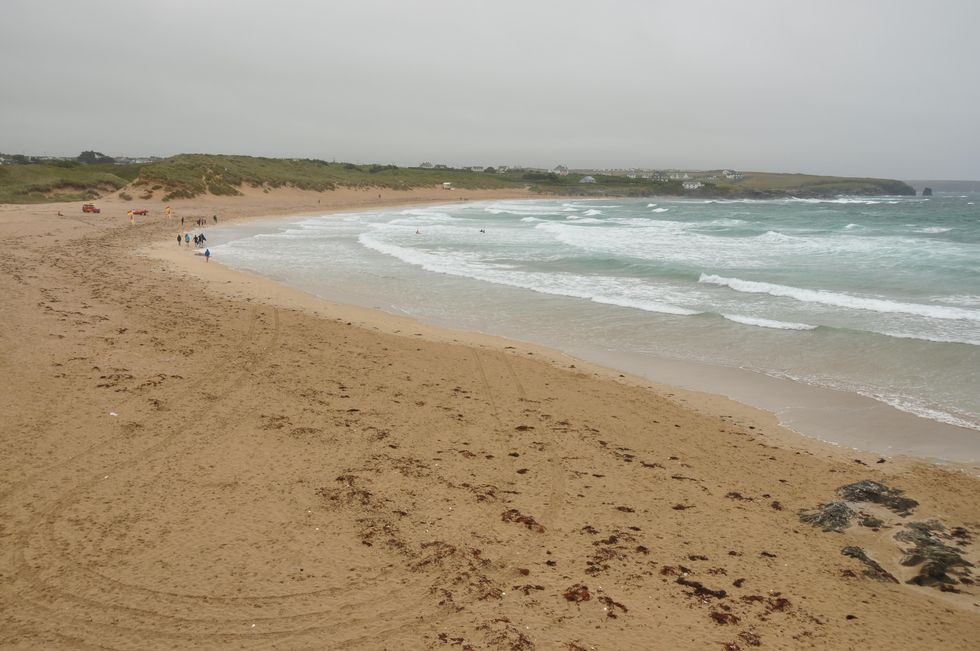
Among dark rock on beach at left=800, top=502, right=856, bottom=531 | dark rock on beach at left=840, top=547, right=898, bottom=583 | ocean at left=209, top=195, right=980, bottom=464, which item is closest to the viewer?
dark rock on beach at left=840, top=547, right=898, bottom=583

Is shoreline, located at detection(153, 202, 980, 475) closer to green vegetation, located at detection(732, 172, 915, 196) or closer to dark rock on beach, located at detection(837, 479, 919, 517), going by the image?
dark rock on beach, located at detection(837, 479, 919, 517)

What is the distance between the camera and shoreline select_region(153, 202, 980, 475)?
812 cm

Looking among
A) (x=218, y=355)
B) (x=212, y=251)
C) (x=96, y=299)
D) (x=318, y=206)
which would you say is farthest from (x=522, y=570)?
(x=318, y=206)

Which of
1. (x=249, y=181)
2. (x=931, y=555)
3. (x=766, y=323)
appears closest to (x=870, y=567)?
(x=931, y=555)

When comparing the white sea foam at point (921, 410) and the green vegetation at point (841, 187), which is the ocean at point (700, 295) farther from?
the green vegetation at point (841, 187)

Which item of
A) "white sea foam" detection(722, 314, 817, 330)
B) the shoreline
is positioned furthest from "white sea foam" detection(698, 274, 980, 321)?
the shoreline

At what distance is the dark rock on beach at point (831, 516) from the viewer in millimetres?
6047

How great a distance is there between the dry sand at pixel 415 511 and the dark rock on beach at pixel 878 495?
0.58ft

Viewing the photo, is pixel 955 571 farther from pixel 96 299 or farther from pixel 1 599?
pixel 96 299

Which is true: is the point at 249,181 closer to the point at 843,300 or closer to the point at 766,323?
the point at 843,300

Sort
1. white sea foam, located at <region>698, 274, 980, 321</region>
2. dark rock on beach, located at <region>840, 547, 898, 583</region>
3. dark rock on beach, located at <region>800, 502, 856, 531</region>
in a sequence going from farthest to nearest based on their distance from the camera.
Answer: white sea foam, located at <region>698, 274, 980, 321</region>, dark rock on beach, located at <region>800, 502, 856, 531</region>, dark rock on beach, located at <region>840, 547, 898, 583</region>

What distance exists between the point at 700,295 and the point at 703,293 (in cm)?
38

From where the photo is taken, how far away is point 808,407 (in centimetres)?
962

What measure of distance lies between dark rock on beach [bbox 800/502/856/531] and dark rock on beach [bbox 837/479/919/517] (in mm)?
347
